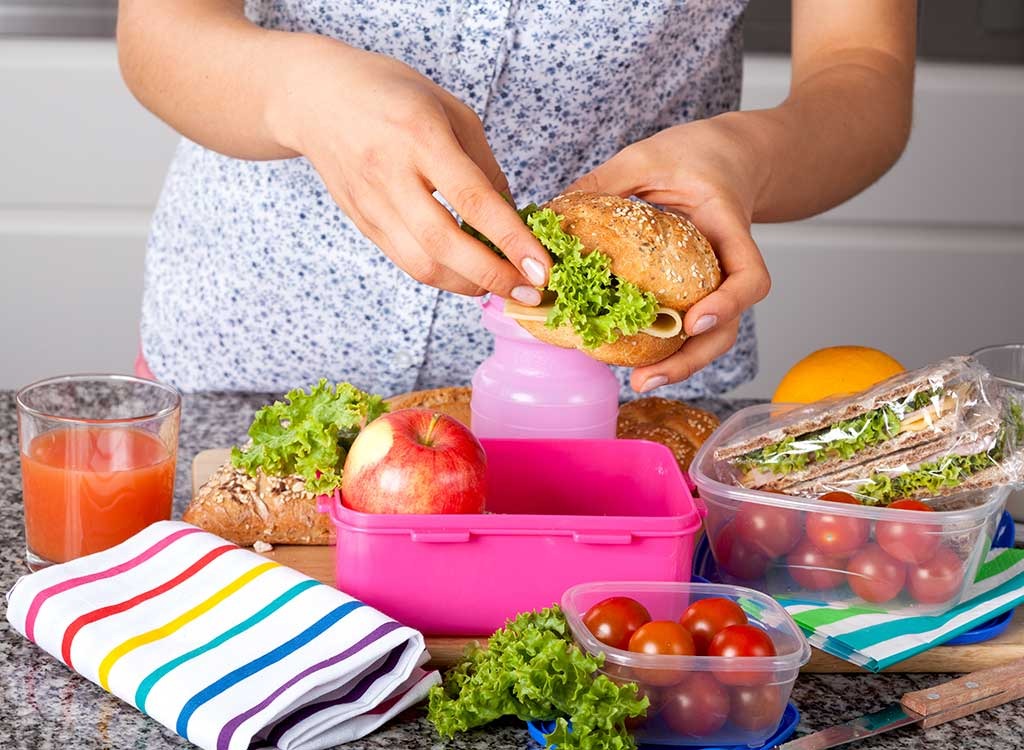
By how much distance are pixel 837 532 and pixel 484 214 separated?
0.39 meters

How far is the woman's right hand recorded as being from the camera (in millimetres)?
1094

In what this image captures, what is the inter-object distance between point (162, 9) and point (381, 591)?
675 mm

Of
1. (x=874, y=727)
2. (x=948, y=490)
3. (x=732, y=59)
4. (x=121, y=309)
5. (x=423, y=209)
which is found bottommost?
(x=121, y=309)

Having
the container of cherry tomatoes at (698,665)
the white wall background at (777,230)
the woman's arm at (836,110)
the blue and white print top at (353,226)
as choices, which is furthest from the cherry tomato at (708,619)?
the white wall background at (777,230)

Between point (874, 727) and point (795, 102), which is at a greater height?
point (795, 102)

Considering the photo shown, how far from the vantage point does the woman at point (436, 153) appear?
45.0 inches

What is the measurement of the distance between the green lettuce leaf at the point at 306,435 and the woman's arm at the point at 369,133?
14 centimetres

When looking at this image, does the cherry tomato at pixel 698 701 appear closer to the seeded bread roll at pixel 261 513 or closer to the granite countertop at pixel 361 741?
the granite countertop at pixel 361 741

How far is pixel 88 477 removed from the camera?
3.79 ft

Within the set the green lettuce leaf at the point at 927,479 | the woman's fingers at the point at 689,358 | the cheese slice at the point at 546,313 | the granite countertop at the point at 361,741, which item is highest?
the cheese slice at the point at 546,313

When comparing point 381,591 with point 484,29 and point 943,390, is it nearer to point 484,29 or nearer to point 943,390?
point 943,390

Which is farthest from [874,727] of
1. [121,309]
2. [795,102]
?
[121,309]

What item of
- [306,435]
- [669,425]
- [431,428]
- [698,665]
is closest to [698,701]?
[698,665]

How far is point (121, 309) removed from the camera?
2707 millimetres
